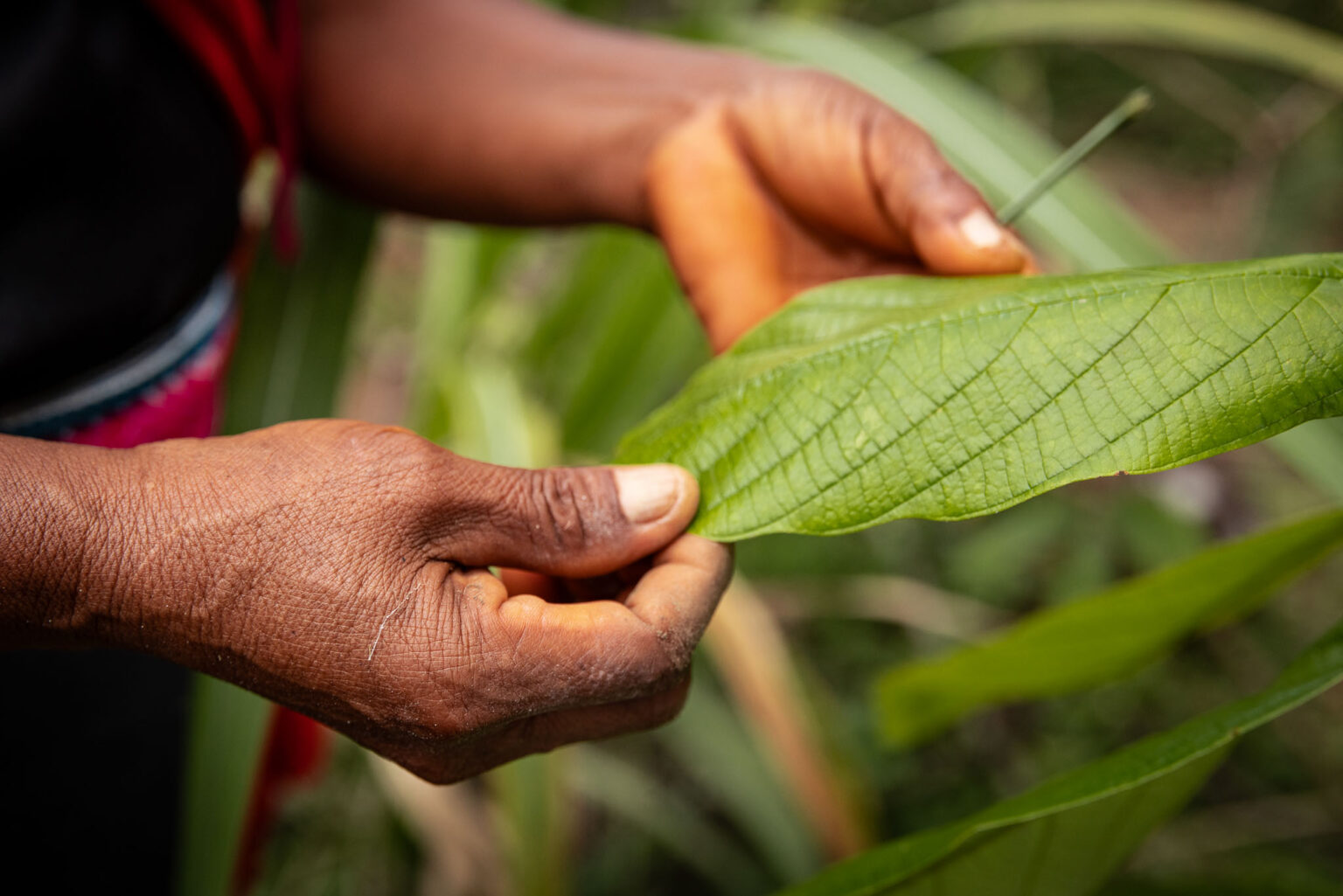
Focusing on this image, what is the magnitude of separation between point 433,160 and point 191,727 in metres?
0.49

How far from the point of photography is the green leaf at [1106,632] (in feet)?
1.55

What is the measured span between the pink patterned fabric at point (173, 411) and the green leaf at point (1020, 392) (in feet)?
1.41

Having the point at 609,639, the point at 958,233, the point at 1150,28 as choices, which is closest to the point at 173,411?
the point at 609,639

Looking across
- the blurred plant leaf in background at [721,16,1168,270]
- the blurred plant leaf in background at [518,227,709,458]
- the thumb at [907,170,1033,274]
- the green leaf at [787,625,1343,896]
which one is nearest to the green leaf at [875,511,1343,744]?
the green leaf at [787,625,1343,896]

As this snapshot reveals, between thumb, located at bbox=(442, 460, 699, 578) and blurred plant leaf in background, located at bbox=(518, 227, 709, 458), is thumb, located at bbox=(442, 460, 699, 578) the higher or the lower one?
the higher one

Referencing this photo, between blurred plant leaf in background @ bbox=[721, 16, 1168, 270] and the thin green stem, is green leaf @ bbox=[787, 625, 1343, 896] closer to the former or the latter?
the thin green stem

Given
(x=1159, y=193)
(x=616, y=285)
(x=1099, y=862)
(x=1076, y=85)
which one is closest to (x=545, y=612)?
(x=1099, y=862)

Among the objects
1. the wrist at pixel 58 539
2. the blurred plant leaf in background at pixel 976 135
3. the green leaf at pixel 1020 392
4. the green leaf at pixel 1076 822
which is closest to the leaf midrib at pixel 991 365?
the green leaf at pixel 1020 392

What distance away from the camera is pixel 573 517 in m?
0.44

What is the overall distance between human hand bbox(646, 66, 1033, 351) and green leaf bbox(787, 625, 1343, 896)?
259 mm

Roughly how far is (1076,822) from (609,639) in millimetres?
216

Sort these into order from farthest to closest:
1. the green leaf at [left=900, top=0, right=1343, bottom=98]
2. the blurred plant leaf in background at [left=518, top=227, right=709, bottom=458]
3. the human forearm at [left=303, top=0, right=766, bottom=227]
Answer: the blurred plant leaf in background at [left=518, top=227, right=709, bottom=458] → the green leaf at [left=900, top=0, right=1343, bottom=98] → the human forearm at [left=303, top=0, right=766, bottom=227]

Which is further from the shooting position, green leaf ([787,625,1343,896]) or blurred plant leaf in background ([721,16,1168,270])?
blurred plant leaf in background ([721,16,1168,270])

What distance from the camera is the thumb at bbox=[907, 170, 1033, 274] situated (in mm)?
492
